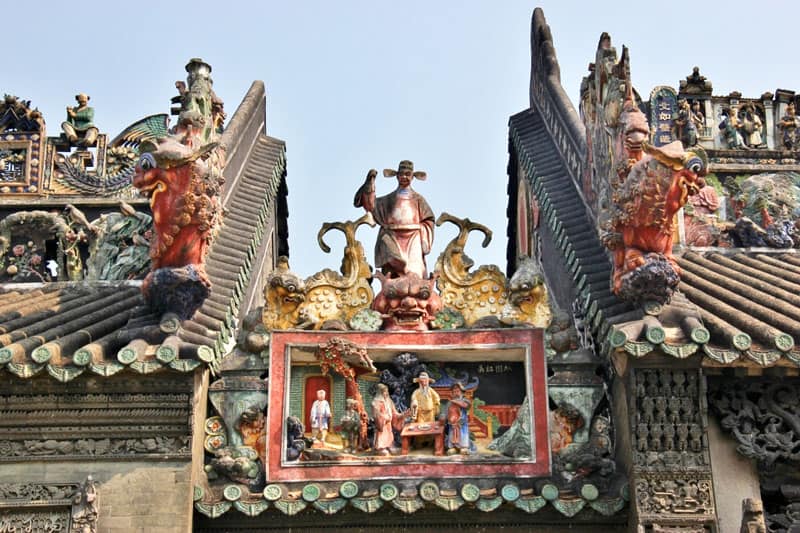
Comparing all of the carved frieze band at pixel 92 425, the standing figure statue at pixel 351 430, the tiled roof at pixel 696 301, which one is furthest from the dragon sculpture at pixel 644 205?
the carved frieze band at pixel 92 425

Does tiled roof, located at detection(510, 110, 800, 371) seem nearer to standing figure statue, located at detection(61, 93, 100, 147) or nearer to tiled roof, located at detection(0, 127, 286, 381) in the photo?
tiled roof, located at detection(0, 127, 286, 381)

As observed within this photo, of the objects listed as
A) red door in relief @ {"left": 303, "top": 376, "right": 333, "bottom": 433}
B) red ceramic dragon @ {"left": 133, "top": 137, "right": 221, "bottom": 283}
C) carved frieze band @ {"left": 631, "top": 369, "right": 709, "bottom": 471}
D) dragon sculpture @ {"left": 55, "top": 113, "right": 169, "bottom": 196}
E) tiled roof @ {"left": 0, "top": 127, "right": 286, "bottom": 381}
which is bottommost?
carved frieze band @ {"left": 631, "top": 369, "right": 709, "bottom": 471}

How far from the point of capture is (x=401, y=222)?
1795 cm

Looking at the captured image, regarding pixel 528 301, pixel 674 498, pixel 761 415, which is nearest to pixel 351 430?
pixel 528 301

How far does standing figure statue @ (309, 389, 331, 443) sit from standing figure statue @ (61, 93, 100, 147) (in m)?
6.41

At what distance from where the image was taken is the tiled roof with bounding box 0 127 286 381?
15.5 m

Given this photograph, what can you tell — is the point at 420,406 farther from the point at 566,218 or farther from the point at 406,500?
the point at 566,218

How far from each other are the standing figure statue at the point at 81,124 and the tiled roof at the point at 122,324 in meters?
2.12

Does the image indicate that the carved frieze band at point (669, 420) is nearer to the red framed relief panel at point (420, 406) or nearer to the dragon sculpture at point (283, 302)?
the red framed relief panel at point (420, 406)

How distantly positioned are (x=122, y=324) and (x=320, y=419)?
251cm

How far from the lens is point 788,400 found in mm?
15820

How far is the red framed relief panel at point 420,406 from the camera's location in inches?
634

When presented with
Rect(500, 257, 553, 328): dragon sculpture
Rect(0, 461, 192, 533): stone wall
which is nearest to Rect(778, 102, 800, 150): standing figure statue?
Rect(500, 257, 553, 328): dragon sculpture

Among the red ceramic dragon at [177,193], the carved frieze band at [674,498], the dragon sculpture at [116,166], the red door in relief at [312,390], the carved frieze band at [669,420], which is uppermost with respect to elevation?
the dragon sculpture at [116,166]
